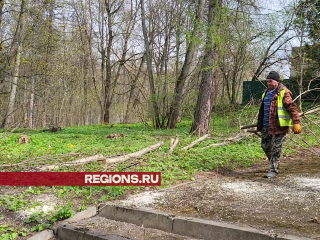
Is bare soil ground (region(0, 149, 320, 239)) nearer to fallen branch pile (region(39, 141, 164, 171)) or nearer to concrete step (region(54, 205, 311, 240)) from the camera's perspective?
concrete step (region(54, 205, 311, 240))

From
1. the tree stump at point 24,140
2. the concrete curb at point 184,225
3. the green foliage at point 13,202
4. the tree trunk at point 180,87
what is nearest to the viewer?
the concrete curb at point 184,225

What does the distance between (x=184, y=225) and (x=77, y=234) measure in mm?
1250

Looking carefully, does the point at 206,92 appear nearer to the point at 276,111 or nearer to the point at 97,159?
the point at 276,111

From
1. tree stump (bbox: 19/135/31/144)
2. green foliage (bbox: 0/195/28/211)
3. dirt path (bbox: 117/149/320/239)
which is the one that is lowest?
green foliage (bbox: 0/195/28/211)

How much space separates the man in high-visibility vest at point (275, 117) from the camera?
5.59 meters

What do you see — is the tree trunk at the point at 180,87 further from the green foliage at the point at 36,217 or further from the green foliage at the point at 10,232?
the green foliage at the point at 10,232

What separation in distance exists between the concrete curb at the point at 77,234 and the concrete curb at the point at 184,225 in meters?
0.59

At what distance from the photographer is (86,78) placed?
29266 millimetres

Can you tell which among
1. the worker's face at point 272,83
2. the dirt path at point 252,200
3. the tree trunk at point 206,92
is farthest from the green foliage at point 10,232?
the tree trunk at point 206,92

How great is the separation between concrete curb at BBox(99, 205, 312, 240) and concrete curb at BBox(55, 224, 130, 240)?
59 centimetres

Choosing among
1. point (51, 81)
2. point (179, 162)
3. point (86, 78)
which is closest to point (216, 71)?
point (179, 162)

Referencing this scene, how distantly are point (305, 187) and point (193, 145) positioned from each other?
4.33 meters

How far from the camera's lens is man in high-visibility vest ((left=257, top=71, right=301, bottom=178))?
559 cm

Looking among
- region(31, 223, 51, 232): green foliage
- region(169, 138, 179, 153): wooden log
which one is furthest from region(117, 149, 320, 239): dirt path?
region(169, 138, 179, 153): wooden log
